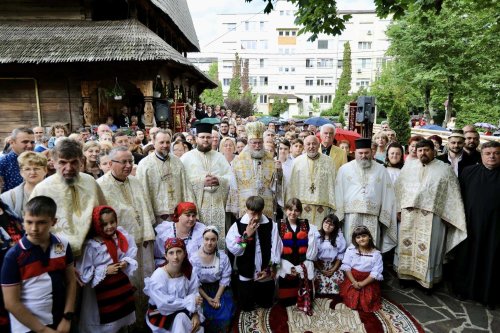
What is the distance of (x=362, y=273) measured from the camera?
4.67m

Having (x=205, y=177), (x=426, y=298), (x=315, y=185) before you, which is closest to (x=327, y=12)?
(x=315, y=185)

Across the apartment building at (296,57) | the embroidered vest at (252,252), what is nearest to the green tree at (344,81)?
the apartment building at (296,57)

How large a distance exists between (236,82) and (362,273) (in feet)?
155

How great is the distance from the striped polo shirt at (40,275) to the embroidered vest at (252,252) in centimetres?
212

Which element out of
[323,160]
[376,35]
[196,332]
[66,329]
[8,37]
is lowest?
[196,332]

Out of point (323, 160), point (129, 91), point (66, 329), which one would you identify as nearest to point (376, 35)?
point (129, 91)

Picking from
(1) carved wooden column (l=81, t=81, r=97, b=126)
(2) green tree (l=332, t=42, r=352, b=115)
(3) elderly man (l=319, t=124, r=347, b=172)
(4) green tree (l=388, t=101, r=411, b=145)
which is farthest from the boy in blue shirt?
(2) green tree (l=332, t=42, r=352, b=115)

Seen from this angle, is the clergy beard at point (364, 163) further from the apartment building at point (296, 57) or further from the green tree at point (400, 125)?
the apartment building at point (296, 57)

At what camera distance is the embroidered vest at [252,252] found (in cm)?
448

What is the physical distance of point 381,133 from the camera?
7.56 meters

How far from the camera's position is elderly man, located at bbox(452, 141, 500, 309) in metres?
4.63

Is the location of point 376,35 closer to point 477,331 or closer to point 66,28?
point 66,28

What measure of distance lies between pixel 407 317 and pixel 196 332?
2.67m

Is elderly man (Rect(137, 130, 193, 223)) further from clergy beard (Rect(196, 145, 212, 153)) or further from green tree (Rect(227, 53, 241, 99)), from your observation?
green tree (Rect(227, 53, 241, 99))
